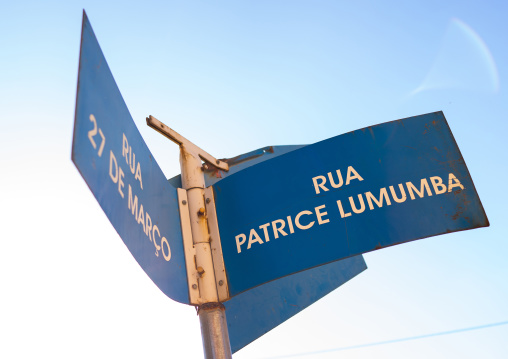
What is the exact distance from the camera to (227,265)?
2.05 metres

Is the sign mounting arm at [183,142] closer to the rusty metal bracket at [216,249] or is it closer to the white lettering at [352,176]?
the rusty metal bracket at [216,249]

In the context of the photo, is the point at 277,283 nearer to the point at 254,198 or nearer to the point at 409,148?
the point at 254,198

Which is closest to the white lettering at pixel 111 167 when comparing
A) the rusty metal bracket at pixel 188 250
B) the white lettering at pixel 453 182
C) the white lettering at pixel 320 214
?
Result: the rusty metal bracket at pixel 188 250

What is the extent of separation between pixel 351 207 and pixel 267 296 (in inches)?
27.4

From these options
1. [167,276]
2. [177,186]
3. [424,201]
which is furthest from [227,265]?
[424,201]

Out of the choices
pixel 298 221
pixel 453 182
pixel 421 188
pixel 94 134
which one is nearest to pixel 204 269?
pixel 298 221

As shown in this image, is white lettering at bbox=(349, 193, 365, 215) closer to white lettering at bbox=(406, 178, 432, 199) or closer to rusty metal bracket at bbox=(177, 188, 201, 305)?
white lettering at bbox=(406, 178, 432, 199)

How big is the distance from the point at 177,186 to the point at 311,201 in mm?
620

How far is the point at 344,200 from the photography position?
80.4 inches

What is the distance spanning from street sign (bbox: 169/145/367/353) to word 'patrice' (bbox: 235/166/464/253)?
16.1 inches

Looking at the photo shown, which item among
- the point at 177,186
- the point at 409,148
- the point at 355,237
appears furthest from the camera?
the point at 177,186

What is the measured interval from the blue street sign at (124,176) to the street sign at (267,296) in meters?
0.41

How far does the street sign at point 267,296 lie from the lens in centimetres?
235

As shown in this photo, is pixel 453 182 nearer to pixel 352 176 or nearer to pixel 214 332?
pixel 352 176
